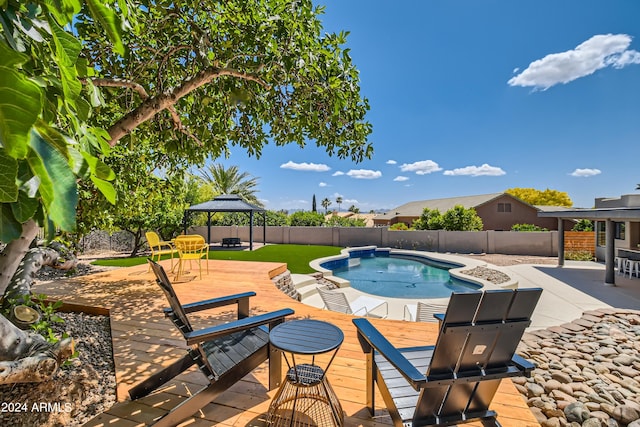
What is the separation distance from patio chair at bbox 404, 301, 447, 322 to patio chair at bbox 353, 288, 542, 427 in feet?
15.3

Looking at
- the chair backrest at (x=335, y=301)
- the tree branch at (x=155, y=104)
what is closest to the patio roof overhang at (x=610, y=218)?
the chair backrest at (x=335, y=301)

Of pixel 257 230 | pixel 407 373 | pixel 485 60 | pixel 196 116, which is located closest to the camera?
pixel 407 373

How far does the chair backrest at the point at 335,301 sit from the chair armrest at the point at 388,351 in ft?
16.2

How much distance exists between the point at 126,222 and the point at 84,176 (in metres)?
15.0

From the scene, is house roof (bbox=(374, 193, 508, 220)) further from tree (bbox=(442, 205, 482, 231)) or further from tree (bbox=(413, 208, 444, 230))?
tree (bbox=(413, 208, 444, 230))

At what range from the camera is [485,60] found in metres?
16.4

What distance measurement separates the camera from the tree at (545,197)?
131 feet

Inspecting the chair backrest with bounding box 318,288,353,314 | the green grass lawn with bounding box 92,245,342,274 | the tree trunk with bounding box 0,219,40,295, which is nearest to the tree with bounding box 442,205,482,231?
the green grass lawn with bounding box 92,245,342,274

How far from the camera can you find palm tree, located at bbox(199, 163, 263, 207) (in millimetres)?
26297

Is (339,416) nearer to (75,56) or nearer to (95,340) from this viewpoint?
(75,56)

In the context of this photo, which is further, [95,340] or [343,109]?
[343,109]

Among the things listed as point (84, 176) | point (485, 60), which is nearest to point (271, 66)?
point (84, 176)

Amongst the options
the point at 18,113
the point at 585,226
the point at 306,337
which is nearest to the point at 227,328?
the point at 306,337

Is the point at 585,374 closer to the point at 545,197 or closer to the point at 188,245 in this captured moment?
the point at 188,245
